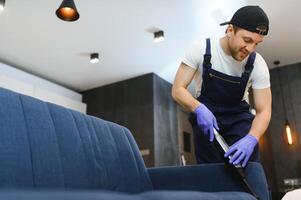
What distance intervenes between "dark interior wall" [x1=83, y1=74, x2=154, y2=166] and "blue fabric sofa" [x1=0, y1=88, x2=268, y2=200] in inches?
110

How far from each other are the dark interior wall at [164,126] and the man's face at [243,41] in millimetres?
2950

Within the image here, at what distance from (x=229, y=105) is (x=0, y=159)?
1174mm

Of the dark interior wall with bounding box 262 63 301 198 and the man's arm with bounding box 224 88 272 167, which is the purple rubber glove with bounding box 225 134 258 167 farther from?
the dark interior wall with bounding box 262 63 301 198

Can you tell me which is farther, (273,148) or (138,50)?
(273,148)

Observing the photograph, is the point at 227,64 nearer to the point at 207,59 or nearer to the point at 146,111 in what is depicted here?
the point at 207,59

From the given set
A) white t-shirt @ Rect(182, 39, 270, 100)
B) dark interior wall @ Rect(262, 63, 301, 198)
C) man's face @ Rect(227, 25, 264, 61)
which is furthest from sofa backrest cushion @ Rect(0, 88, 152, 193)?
dark interior wall @ Rect(262, 63, 301, 198)

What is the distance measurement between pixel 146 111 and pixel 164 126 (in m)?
0.38

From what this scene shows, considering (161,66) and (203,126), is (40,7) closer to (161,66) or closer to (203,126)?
(161,66)

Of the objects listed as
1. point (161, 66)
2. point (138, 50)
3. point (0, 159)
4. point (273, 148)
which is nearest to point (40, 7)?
point (138, 50)

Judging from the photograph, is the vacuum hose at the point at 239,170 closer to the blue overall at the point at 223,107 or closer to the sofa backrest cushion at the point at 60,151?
the blue overall at the point at 223,107

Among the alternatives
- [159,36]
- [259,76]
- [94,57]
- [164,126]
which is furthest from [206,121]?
[164,126]

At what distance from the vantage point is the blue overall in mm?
1618

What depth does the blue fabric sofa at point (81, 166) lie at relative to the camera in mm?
966

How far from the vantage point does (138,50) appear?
407 cm
